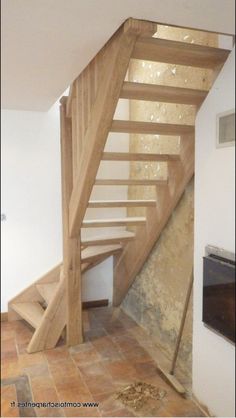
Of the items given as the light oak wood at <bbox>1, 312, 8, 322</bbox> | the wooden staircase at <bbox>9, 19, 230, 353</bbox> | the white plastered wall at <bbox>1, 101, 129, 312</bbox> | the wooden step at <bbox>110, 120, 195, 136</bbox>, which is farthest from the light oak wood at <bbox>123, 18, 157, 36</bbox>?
the light oak wood at <bbox>1, 312, 8, 322</bbox>

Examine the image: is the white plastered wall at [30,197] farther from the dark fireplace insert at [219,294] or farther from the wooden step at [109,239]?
the dark fireplace insert at [219,294]

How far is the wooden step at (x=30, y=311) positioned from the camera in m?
2.70

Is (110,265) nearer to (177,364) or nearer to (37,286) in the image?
(37,286)

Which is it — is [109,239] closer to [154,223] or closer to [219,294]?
[154,223]

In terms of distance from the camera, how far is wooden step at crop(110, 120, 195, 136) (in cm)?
167

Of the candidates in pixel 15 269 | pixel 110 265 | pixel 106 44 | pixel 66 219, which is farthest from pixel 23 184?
pixel 106 44

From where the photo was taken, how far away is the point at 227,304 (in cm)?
115

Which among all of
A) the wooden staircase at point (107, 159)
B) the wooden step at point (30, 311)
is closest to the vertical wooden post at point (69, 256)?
the wooden staircase at point (107, 159)

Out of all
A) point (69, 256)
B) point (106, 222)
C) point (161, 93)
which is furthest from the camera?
point (69, 256)

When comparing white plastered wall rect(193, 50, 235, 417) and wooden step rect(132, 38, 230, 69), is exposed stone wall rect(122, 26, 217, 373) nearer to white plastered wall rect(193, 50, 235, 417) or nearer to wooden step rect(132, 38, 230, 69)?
wooden step rect(132, 38, 230, 69)

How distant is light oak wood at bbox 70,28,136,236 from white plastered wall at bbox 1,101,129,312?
1.40ft

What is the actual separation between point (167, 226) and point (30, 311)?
1454 millimetres

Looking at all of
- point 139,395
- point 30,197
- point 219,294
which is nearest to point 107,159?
point 219,294

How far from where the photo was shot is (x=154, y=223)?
7.66 feet
